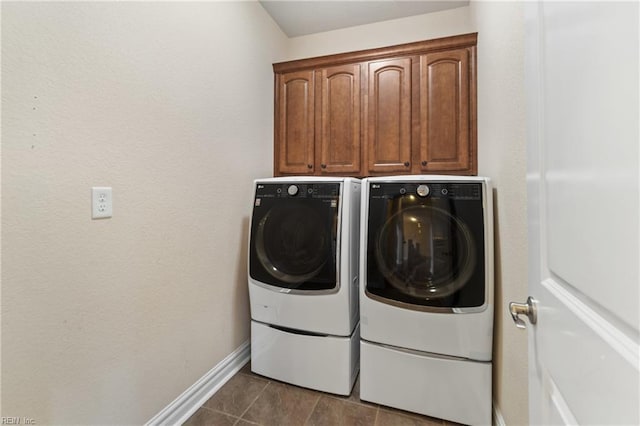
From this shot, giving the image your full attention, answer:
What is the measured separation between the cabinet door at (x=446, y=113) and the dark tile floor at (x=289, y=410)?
1.55 m

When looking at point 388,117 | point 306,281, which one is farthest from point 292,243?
point 388,117

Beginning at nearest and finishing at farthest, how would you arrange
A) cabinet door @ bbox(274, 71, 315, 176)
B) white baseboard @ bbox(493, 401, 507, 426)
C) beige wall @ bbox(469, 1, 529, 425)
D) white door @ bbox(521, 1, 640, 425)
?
white door @ bbox(521, 1, 640, 425), beige wall @ bbox(469, 1, 529, 425), white baseboard @ bbox(493, 401, 507, 426), cabinet door @ bbox(274, 71, 315, 176)

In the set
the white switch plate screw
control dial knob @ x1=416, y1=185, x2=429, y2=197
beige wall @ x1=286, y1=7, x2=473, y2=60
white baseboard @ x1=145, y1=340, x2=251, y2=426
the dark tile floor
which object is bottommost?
the dark tile floor

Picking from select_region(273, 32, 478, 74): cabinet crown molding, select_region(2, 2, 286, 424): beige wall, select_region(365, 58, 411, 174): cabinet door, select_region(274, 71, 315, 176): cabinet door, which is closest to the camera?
select_region(2, 2, 286, 424): beige wall

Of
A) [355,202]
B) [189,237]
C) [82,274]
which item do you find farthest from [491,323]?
[82,274]

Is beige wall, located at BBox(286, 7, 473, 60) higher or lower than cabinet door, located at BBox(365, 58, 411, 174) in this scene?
higher

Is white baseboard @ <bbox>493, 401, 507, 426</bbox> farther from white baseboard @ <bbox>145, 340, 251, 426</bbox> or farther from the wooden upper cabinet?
white baseboard @ <bbox>145, 340, 251, 426</bbox>

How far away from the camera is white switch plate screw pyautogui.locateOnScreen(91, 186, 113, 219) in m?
1.05

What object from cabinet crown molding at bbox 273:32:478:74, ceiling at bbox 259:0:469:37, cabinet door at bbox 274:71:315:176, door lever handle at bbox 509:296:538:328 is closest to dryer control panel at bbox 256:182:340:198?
cabinet door at bbox 274:71:315:176

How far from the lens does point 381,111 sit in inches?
82.7

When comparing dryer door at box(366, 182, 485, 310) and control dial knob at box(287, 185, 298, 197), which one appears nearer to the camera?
dryer door at box(366, 182, 485, 310)

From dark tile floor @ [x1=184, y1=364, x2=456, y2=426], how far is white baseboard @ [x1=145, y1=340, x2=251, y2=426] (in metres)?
0.04

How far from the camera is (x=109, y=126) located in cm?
109

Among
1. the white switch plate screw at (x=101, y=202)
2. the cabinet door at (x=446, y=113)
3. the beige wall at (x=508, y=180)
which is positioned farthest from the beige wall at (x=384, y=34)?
the white switch plate screw at (x=101, y=202)
